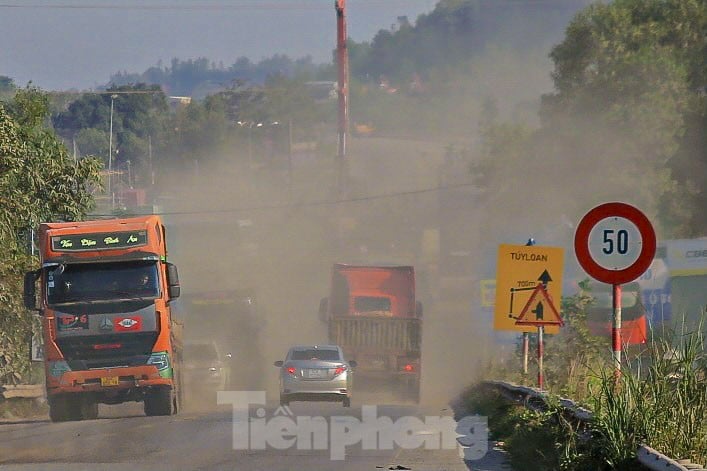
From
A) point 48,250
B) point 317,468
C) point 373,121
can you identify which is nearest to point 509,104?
point 373,121

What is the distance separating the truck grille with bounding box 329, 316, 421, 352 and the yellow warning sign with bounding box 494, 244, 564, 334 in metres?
15.7

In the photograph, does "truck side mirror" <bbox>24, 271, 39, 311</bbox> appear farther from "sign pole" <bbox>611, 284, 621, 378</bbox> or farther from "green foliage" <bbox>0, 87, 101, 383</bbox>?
"sign pole" <bbox>611, 284, 621, 378</bbox>

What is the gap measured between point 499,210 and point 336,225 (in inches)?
504

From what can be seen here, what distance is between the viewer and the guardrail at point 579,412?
841cm

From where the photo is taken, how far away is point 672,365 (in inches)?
412

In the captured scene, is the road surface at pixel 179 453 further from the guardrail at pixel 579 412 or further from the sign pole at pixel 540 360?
the sign pole at pixel 540 360

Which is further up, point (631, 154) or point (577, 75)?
point (577, 75)

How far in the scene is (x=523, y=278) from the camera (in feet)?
66.8

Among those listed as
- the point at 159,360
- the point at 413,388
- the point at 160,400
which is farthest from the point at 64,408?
the point at 413,388

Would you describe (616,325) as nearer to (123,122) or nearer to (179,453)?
(179,453)

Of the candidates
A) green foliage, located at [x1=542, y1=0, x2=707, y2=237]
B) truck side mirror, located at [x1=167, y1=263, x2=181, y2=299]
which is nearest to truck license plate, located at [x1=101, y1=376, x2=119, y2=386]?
truck side mirror, located at [x1=167, y1=263, x2=181, y2=299]

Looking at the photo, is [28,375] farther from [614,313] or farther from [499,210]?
[499,210]

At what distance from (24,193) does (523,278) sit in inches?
560

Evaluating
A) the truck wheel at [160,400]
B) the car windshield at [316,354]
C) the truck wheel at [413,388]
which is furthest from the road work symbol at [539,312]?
the truck wheel at [413,388]
